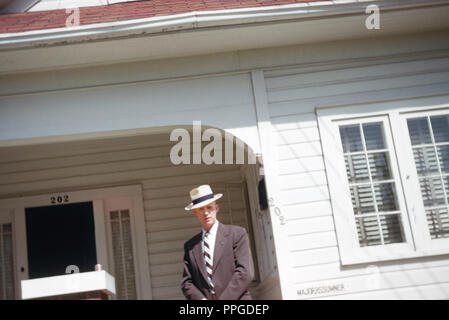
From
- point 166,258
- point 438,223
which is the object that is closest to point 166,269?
point 166,258

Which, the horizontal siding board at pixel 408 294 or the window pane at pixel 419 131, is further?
the window pane at pixel 419 131

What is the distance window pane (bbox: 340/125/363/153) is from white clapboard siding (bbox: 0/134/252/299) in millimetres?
2238

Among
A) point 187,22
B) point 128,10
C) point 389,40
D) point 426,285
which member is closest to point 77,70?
point 128,10

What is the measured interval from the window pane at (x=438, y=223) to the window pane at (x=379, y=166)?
564 mm

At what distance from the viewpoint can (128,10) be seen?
5613 millimetres

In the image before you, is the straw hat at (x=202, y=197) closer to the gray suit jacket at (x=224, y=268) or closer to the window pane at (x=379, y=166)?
the gray suit jacket at (x=224, y=268)

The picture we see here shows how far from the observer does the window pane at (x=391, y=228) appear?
18.1 feet

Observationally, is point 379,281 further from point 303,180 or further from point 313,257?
point 303,180

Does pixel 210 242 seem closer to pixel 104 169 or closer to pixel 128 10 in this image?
pixel 128 10

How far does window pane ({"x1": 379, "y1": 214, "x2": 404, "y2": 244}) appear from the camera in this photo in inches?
217

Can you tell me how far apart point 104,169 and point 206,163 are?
1.41 meters

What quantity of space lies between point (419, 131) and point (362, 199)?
97 centimetres

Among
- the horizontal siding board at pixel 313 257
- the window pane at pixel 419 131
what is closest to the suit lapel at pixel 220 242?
the horizontal siding board at pixel 313 257

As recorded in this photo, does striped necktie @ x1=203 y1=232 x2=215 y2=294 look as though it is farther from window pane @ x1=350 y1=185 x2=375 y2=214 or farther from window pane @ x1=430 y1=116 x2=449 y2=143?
window pane @ x1=430 y1=116 x2=449 y2=143
